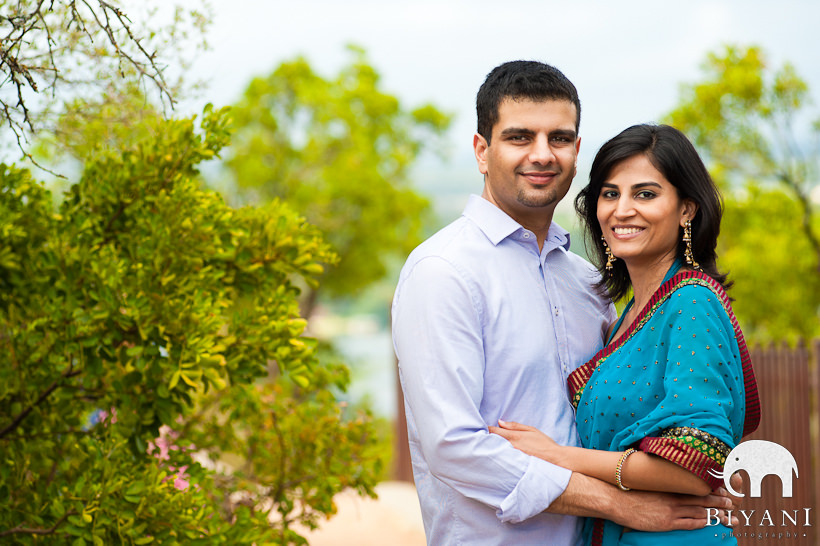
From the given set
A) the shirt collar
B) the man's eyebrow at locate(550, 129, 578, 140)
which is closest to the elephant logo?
the shirt collar

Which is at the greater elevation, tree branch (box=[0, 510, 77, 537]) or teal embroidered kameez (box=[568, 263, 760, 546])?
teal embroidered kameez (box=[568, 263, 760, 546])

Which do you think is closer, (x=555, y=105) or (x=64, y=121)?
(x=555, y=105)

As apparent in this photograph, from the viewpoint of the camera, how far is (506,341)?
2365 mm

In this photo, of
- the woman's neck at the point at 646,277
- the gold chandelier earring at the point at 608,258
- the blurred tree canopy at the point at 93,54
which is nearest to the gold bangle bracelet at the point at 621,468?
the woman's neck at the point at 646,277

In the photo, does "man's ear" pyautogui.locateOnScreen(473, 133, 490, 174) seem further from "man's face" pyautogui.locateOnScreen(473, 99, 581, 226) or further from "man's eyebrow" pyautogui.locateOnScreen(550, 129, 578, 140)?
"man's eyebrow" pyautogui.locateOnScreen(550, 129, 578, 140)

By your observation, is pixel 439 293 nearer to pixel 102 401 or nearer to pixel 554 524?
pixel 554 524

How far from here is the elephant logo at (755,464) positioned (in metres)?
2.21

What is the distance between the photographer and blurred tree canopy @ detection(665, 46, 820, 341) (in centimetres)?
916

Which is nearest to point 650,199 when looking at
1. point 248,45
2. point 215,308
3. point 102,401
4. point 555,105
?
point 555,105

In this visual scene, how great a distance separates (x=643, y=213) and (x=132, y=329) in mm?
1749

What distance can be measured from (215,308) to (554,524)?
132 centimetres

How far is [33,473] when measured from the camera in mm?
3016

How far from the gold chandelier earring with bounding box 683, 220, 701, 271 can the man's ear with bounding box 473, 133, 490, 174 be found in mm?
636

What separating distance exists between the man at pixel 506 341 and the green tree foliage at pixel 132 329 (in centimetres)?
80
